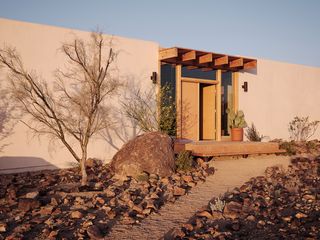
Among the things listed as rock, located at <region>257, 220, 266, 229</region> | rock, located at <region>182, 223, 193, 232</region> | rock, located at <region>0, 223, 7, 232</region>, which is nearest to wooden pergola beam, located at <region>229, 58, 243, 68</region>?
rock, located at <region>257, 220, 266, 229</region>

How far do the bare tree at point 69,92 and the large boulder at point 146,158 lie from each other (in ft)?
2.80

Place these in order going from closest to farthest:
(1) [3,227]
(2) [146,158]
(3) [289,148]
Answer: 1. (1) [3,227]
2. (2) [146,158]
3. (3) [289,148]

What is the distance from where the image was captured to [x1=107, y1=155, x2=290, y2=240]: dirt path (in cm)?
402

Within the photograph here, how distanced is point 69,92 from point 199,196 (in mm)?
4229

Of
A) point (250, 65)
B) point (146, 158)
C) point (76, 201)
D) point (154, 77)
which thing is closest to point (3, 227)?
point (76, 201)

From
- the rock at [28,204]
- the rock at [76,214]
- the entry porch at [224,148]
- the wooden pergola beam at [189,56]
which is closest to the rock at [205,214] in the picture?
the rock at [76,214]

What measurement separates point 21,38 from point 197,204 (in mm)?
5276

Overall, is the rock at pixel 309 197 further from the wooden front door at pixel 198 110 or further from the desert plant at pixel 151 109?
the wooden front door at pixel 198 110

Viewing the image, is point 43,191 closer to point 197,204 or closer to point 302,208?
point 197,204

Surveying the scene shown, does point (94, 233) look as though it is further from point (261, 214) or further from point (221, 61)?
point (221, 61)

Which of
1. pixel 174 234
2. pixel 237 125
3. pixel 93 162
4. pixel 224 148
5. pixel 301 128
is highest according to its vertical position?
pixel 237 125

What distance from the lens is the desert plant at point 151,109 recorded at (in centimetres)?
933

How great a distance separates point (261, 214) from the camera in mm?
4465

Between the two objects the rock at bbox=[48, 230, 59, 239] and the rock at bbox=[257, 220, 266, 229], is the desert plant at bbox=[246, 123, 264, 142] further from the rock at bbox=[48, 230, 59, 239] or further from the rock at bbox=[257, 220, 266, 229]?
the rock at bbox=[48, 230, 59, 239]
